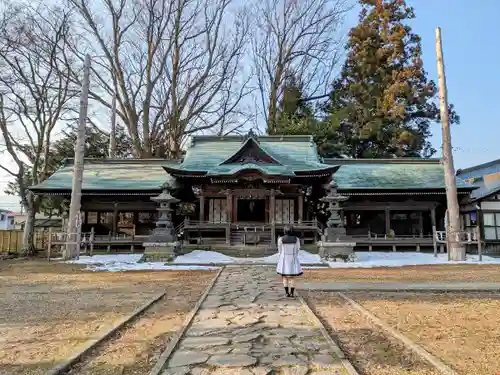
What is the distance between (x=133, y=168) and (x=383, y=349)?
22.1 m

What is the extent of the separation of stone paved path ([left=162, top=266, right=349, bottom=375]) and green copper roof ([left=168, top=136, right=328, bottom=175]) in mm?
12778

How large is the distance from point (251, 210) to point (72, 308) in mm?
14937

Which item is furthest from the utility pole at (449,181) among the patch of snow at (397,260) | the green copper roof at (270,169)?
the green copper roof at (270,169)

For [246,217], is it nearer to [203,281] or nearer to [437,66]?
[203,281]

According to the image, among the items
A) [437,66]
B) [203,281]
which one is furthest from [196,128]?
[203,281]

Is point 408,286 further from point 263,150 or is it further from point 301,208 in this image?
point 263,150

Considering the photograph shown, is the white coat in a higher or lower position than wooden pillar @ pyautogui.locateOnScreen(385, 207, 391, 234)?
lower

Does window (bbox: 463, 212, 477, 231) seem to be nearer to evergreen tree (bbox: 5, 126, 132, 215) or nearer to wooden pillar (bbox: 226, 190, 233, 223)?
wooden pillar (bbox: 226, 190, 233, 223)

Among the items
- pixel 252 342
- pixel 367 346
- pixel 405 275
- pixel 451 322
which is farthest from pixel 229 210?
pixel 367 346

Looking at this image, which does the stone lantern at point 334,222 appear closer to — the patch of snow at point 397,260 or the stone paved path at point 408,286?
the patch of snow at point 397,260

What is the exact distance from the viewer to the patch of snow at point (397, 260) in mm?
16344

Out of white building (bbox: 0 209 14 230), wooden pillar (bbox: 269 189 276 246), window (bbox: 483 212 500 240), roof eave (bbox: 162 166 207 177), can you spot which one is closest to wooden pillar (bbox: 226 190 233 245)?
roof eave (bbox: 162 166 207 177)

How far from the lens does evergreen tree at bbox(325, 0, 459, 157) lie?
31.1 metres

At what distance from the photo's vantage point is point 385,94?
31.1 meters
